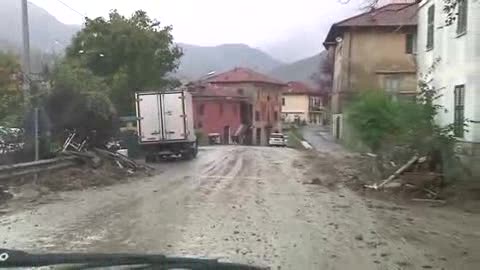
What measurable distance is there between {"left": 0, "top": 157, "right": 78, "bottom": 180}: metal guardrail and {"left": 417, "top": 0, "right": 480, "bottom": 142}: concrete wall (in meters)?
10.9

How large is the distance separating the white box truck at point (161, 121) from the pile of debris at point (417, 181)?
55.2 ft

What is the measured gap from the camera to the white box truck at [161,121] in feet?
108

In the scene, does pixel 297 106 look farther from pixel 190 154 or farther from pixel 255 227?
pixel 255 227

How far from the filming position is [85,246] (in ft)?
31.3

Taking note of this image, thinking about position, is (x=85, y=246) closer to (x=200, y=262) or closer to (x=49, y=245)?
(x=49, y=245)

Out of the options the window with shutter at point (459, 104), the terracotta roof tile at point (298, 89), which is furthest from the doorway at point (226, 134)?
the window with shutter at point (459, 104)

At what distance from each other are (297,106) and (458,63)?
106 metres

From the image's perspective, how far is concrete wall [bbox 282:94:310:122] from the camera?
127125 millimetres

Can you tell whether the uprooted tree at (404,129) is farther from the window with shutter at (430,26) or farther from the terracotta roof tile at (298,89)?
the terracotta roof tile at (298,89)

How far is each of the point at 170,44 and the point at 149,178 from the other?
36.5 m

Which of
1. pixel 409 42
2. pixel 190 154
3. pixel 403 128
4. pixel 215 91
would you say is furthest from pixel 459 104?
pixel 215 91

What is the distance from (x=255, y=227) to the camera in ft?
36.9

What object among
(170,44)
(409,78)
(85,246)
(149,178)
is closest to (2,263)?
(85,246)

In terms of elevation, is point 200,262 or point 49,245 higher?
point 200,262
